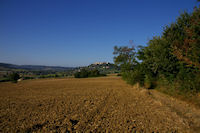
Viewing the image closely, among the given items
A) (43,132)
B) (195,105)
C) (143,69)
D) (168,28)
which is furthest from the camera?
(143,69)

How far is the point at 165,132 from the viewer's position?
5.29 m

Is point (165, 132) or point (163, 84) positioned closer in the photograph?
point (165, 132)

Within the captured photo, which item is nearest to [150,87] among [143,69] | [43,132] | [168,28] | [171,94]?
[143,69]

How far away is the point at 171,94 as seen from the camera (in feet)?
41.5

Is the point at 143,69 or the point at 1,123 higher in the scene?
the point at 143,69

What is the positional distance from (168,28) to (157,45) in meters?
2.71

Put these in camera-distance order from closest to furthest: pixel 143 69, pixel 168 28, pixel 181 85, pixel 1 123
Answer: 1. pixel 1 123
2. pixel 181 85
3. pixel 168 28
4. pixel 143 69

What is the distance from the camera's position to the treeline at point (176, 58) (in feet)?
32.8

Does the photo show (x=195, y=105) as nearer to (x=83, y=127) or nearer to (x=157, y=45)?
(x=157, y=45)

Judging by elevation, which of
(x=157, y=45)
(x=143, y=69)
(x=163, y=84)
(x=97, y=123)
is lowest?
(x=97, y=123)

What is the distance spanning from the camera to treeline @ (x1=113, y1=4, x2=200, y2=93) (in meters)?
9.99

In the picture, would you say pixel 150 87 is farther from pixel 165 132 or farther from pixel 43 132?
pixel 43 132

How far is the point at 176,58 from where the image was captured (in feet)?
42.6

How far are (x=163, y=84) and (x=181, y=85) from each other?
3.57 meters
